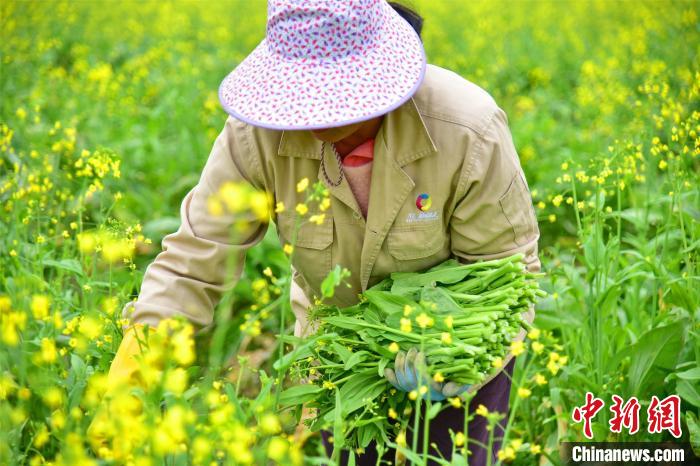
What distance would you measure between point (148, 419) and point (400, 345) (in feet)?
2.36

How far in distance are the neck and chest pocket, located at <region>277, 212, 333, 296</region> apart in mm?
189

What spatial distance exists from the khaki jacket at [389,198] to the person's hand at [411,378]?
1.05ft

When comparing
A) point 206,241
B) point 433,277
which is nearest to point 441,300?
→ point 433,277

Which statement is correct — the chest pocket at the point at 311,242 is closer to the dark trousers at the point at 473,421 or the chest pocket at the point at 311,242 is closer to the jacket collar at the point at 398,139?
the jacket collar at the point at 398,139

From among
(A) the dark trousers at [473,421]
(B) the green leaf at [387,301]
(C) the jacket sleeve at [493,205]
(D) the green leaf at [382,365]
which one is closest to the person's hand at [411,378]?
(D) the green leaf at [382,365]

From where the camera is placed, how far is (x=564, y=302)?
283cm

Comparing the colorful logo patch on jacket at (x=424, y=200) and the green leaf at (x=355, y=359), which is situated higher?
the colorful logo patch on jacket at (x=424, y=200)

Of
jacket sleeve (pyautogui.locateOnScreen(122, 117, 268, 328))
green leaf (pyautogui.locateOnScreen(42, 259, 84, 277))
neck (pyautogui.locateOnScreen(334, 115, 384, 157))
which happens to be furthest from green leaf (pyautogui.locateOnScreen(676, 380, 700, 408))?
green leaf (pyautogui.locateOnScreen(42, 259, 84, 277))

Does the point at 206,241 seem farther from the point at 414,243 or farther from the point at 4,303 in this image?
the point at 4,303

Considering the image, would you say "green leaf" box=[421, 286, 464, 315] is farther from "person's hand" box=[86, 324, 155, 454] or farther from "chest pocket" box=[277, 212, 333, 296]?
"person's hand" box=[86, 324, 155, 454]

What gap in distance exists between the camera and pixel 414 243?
214 centimetres

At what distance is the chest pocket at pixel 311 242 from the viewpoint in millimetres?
2166

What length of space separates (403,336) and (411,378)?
0.36 ft

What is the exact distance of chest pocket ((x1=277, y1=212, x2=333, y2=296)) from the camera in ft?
7.11
